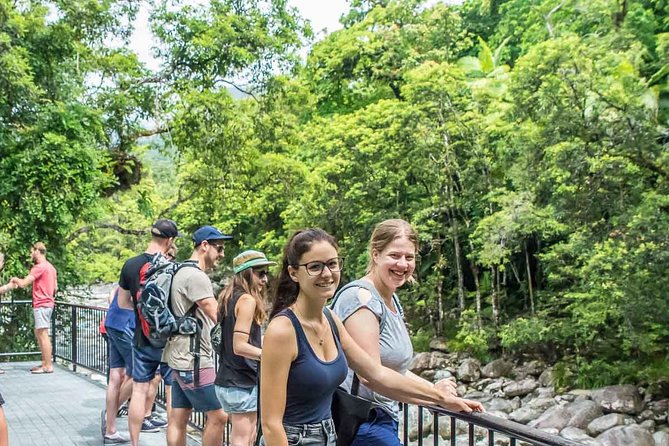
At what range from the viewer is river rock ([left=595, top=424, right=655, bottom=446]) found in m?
14.6

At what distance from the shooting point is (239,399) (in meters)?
4.23

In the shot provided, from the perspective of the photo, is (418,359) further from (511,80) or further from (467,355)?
(511,80)

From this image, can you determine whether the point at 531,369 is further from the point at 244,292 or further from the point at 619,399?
the point at 244,292

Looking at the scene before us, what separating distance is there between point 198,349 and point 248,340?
1.98 feet

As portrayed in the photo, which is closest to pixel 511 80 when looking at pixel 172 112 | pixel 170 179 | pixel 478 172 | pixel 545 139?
pixel 545 139

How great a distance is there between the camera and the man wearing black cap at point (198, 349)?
458 centimetres

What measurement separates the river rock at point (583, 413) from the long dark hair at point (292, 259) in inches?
592

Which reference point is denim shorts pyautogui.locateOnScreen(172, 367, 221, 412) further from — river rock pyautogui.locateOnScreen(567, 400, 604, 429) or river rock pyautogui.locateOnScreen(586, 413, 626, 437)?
river rock pyautogui.locateOnScreen(567, 400, 604, 429)

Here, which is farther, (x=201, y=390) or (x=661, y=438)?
(x=661, y=438)

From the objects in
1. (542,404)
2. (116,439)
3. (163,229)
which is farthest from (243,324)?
(542,404)

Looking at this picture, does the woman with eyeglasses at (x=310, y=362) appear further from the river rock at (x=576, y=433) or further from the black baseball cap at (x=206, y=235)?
the river rock at (x=576, y=433)

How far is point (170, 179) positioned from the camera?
56344 mm

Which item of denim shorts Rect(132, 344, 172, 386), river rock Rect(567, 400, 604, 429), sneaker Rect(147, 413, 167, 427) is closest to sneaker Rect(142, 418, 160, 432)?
sneaker Rect(147, 413, 167, 427)

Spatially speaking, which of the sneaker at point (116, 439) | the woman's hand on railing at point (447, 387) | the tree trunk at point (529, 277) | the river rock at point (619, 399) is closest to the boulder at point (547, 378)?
the river rock at point (619, 399)
